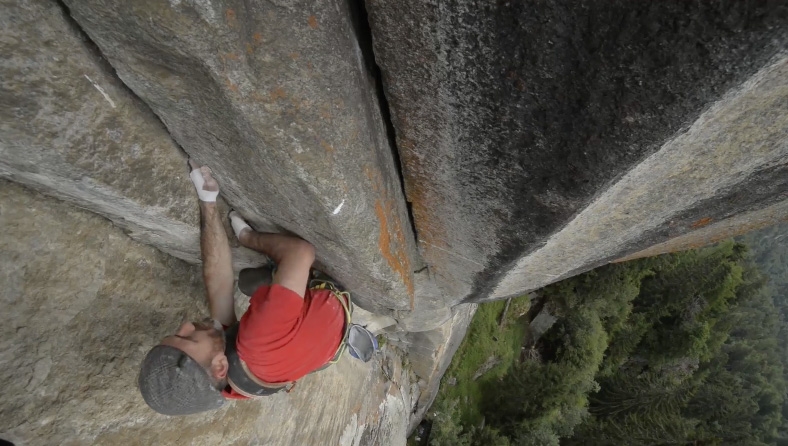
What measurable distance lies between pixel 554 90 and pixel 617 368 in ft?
54.1

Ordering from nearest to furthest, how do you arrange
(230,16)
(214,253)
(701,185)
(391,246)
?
(230,16) → (701,185) → (214,253) → (391,246)

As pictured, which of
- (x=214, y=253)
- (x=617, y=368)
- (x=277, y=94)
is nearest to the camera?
(x=277, y=94)

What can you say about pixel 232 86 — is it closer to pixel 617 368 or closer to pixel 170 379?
pixel 170 379

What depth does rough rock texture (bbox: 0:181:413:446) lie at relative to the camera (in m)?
1.82

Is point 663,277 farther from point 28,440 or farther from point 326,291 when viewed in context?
point 28,440

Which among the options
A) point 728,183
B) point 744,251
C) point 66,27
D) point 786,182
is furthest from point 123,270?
point 744,251

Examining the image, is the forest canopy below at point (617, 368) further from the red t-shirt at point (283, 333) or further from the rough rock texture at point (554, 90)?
the rough rock texture at point (554, 90)

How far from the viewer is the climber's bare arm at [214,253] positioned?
2.24 m

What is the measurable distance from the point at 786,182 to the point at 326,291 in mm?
2486

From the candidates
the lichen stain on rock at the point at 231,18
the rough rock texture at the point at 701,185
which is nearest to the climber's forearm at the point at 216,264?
the lichen stain on rock at the point at 231,18

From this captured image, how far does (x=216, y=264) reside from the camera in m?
2.54

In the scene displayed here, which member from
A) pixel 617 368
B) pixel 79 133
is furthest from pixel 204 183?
pixel 617 368

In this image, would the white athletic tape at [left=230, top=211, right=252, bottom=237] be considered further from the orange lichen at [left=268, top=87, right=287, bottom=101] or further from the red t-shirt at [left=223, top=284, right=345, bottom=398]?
the orange lichen at [left=268, top=87, right=287, bottom=101]

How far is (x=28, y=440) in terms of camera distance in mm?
1871
